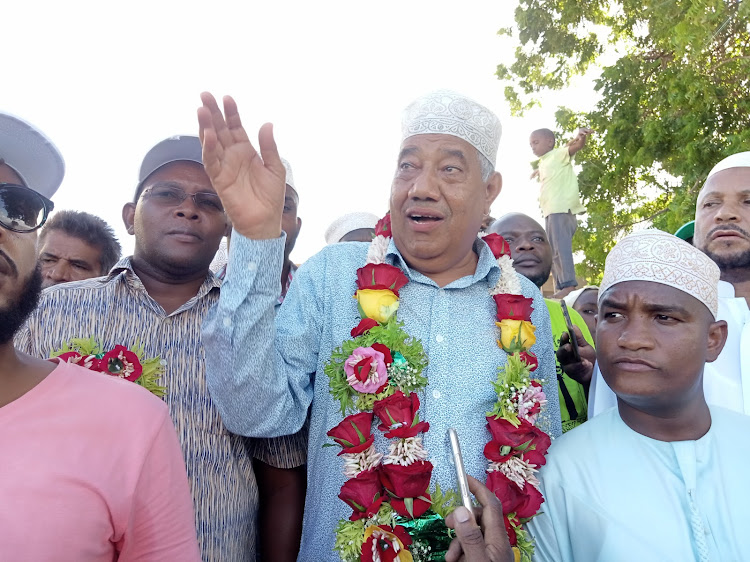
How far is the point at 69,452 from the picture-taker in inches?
61.4

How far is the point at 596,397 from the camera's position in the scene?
3164 mm

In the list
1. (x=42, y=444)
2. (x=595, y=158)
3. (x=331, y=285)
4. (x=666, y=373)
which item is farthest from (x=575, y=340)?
(x=595, y=158)

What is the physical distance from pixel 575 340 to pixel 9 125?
2692 millimetres

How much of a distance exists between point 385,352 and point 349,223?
391cm

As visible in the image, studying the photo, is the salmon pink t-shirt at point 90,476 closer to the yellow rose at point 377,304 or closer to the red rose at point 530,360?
the yellow rose at point 377,304

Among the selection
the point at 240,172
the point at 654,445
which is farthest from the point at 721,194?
the point at 240,172

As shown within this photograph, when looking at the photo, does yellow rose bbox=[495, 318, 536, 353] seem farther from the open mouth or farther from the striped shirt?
the striped shirt

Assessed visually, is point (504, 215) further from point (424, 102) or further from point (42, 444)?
point (42, 444)

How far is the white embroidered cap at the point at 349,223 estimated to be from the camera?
6184 millimetres

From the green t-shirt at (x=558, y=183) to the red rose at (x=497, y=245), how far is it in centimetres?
684

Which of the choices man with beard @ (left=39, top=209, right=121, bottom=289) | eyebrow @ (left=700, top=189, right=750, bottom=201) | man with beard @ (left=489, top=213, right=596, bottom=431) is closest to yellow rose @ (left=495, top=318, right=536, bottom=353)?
man with beard @ (left=489, top=213, right=596, bottom=431)

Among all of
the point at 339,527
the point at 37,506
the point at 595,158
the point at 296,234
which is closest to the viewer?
the point at 37,506

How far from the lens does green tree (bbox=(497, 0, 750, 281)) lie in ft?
28.4

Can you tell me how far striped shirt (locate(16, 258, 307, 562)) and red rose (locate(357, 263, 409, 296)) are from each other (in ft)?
2.38
